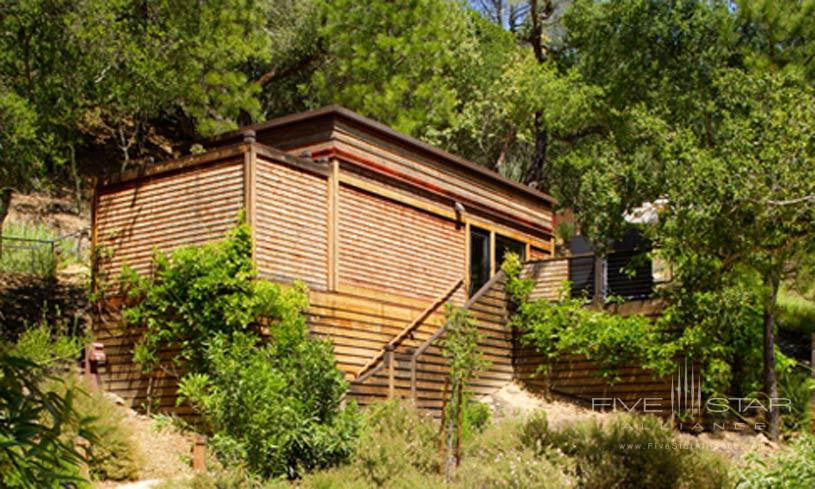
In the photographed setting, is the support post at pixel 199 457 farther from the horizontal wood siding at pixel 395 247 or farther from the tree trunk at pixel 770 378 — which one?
the tree trunk at pixel 770 378

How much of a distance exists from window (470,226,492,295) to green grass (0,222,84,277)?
9.49 m

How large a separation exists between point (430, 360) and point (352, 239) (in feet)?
8.71

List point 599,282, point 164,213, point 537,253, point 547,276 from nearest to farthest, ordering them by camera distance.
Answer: point 164,213 → point 599,282 → point 547,276 → point 537,253

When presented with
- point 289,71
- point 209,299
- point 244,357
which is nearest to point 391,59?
point 289,71

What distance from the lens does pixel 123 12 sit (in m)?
22.1

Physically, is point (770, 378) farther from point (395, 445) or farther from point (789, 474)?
point (395, 445)

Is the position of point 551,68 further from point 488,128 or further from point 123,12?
point 123,12

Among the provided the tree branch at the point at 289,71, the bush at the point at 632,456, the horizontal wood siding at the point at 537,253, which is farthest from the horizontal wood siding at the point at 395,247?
the tree branch at the point at 289,71

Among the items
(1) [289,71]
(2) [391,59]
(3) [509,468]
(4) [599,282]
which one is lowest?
(3) [509,468]

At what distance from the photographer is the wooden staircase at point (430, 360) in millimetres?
17344

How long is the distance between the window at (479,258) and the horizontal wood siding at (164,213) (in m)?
7.10

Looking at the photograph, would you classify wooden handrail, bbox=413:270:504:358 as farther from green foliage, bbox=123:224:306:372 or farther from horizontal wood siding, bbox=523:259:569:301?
green foliage, bbox=123:224:306:372

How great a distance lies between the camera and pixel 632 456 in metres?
14.3

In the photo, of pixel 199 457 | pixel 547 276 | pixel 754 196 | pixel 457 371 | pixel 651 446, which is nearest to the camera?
pixel 199 457
